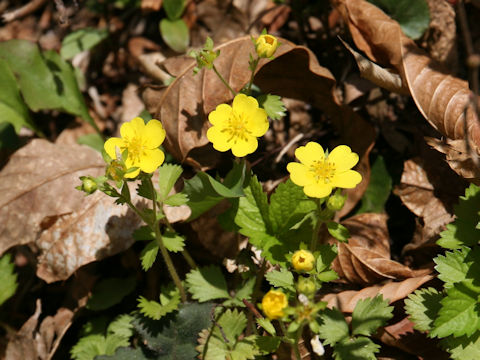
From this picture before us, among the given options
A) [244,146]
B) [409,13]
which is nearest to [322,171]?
[244,146]

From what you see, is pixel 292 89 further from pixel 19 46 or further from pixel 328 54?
pixel 19 46

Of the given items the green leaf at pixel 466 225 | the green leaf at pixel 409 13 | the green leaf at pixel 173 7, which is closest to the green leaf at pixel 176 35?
the green leaf at pixel 173 7

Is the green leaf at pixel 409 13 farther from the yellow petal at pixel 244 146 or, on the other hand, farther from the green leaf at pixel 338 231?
the green leaf at pixel 338 231

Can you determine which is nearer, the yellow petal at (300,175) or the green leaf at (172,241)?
the yellow petal at (300,175)

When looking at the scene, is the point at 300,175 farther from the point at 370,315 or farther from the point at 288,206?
the point at 370,315

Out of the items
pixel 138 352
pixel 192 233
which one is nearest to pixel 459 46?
pixel 192 233

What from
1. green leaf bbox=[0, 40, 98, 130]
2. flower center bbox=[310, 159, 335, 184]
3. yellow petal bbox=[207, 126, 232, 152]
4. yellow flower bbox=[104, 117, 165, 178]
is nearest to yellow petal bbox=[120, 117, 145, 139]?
yellow flower bbox=[104, 117, 165, 178]
